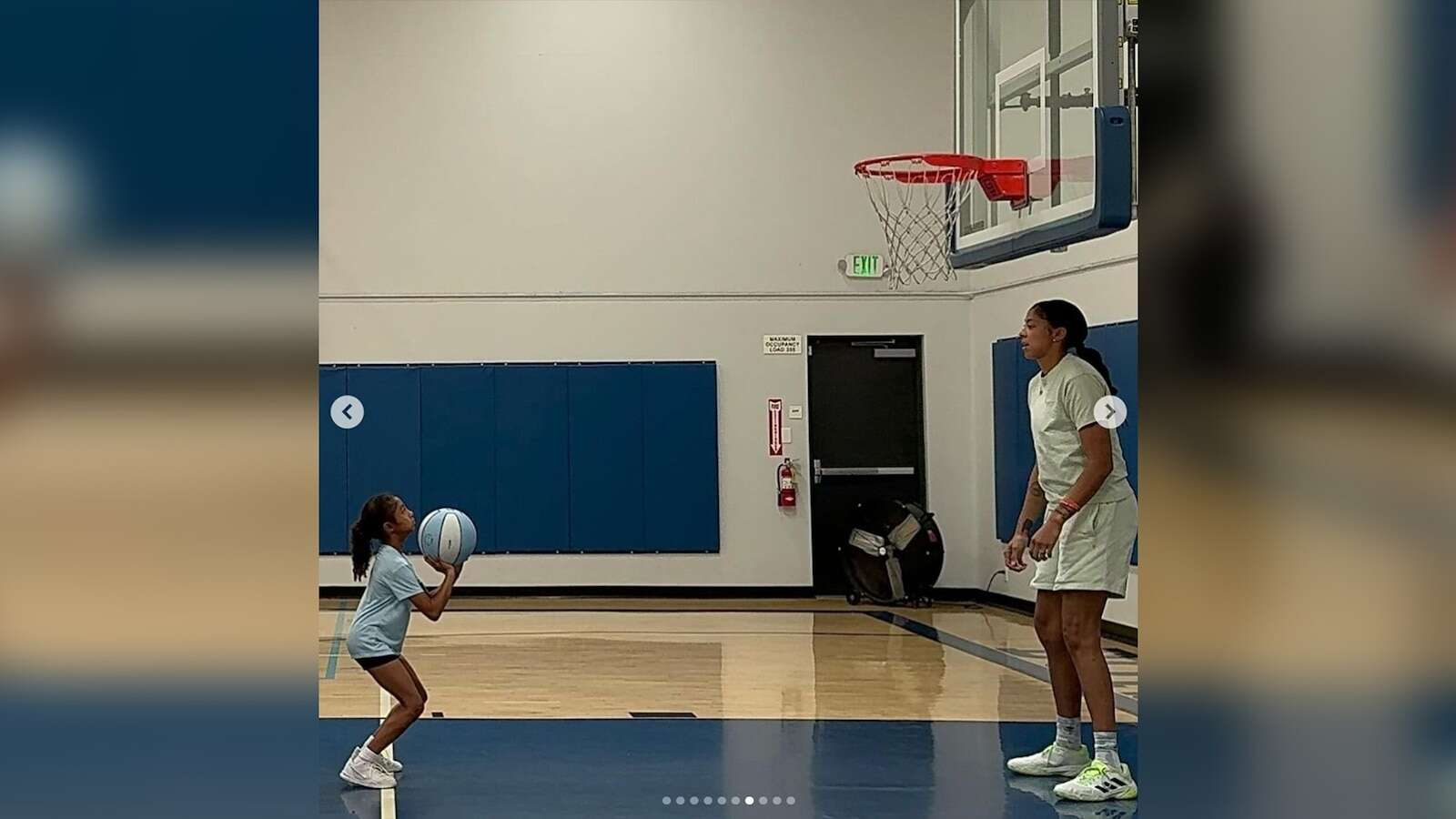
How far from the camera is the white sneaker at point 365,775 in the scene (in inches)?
246

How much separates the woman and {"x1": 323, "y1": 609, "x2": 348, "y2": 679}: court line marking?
5493 mm

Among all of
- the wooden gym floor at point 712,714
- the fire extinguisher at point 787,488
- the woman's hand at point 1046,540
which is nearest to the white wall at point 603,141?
the fire extinguisher at point 787,488

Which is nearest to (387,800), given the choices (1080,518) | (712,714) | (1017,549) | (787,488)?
(712,714)

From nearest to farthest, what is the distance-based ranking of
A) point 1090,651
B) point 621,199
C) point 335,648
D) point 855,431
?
point 1090,651
point 335,648
point 621,199
point 855,431

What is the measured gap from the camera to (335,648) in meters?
11.5

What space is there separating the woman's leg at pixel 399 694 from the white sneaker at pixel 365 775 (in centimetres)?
18

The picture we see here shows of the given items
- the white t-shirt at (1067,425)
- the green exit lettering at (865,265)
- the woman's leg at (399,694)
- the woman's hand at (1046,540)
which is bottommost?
the woman's leg at (399,694)

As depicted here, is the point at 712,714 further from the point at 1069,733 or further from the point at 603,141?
the point at 603,141

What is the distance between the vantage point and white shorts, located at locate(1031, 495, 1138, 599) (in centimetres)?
583

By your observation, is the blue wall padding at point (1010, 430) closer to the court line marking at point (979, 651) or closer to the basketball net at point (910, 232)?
the basketball net at point (910, 232)

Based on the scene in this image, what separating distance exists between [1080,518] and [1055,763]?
43.3 inches

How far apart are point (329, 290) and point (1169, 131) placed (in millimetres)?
13665

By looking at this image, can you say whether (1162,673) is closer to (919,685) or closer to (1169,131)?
(1169,131)

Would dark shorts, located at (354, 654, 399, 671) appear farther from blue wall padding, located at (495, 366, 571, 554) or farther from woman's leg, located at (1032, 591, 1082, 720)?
blue wall padding, located at (495, 366, 571, 554)
